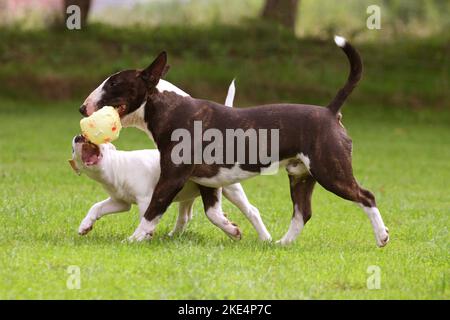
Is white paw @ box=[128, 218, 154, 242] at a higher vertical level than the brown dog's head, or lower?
lower

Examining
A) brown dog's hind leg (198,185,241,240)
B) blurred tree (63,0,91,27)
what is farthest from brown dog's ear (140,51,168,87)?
blurred tree (63,0,91,27)

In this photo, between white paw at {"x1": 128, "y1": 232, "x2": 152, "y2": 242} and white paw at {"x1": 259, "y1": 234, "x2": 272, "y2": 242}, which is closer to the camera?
white paw at {"x1": 128, "y1": 232, "x2": 152, "y2": 242}

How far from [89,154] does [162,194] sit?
0.74 meters

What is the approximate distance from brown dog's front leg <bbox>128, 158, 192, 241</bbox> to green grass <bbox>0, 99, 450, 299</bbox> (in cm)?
16

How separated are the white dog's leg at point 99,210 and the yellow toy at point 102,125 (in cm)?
73

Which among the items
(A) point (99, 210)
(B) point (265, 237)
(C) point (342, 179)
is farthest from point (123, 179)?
(C) point (342, 179)

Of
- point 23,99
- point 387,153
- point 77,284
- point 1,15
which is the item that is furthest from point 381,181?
point 1,15

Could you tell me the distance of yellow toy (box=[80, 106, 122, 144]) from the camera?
8.38 meters

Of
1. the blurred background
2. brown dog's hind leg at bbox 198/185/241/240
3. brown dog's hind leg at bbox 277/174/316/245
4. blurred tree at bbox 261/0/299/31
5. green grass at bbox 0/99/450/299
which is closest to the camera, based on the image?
green grass at bbox 0/99/450/299

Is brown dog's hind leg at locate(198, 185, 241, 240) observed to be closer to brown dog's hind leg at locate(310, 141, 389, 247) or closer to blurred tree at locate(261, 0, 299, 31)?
brown dog's hind leg at locate(310, 141, 389, 247)

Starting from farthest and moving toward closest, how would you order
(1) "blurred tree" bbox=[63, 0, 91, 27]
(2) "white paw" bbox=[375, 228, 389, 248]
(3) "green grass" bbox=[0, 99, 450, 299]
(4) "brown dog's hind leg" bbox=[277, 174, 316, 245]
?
1. (1) "blurred tree" bbox=[63, 0, 91, 27]
2. (4) "brown dog's hind leg" bbox=[277, 174, 316, 245]
3. (2) "white paw" bbox=[375, 228, 389, 248]
4. (3) "green grass" bbox=[0, 99, 450, 299]

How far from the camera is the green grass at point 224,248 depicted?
6969mm
